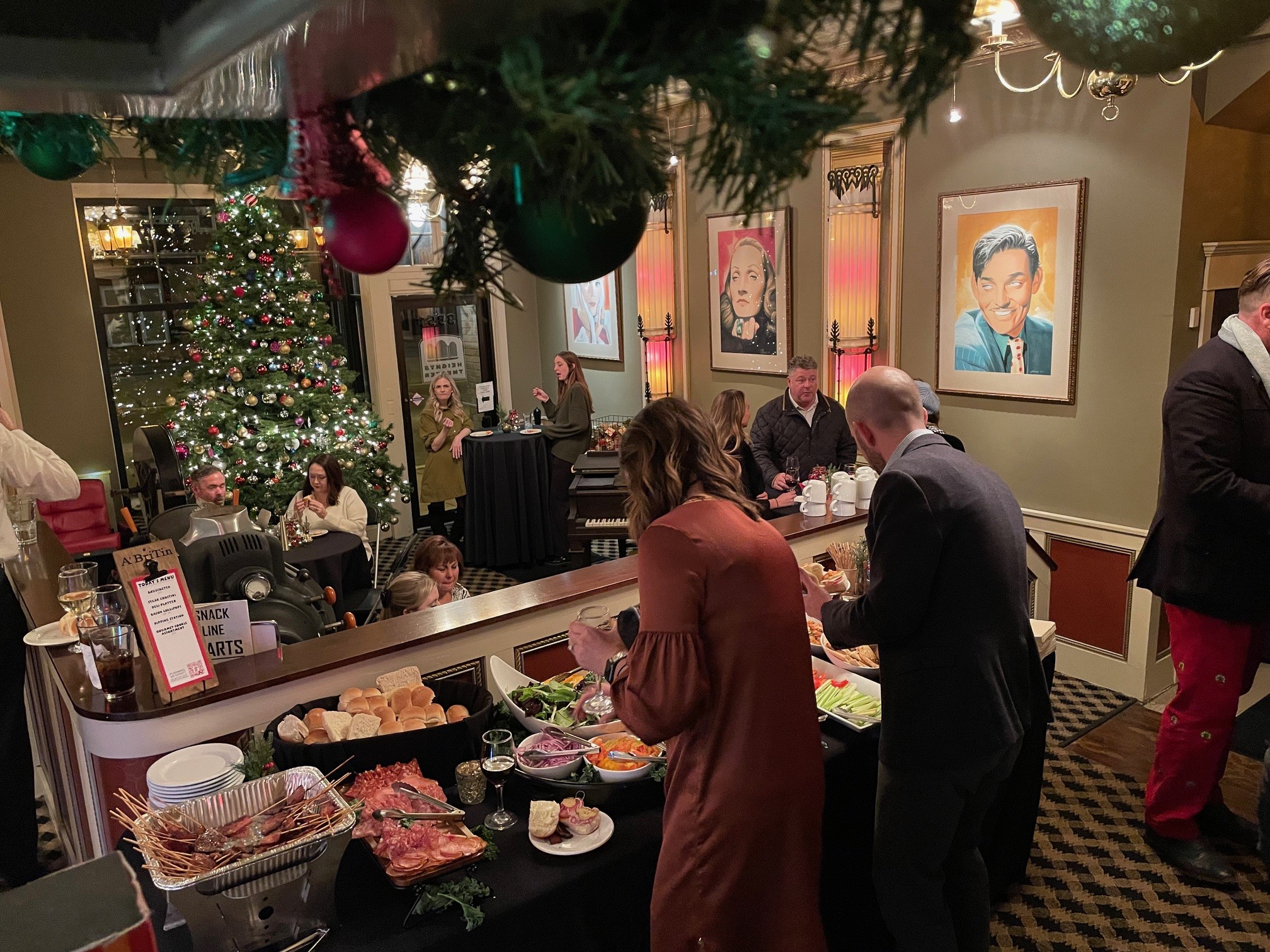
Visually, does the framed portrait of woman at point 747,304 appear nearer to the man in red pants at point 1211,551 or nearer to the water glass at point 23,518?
the man in red pants at point 1211,551

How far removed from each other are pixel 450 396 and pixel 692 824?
5.88 metres

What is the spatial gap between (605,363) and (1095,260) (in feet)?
14.8

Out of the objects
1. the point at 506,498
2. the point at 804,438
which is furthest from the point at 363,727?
the point at 506,498

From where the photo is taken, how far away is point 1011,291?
15.8 ft

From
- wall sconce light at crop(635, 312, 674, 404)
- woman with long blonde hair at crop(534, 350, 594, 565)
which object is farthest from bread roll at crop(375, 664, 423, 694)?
wall sconce light at crop(635, 312, 674, 404)

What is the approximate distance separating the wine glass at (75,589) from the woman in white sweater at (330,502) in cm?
208

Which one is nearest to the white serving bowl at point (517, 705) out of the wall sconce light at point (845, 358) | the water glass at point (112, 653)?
the water glass at point (112, 653)

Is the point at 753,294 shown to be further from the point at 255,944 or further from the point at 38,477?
the point at 255,944

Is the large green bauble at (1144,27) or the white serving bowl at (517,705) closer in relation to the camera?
the large green bauble at (1144,27)

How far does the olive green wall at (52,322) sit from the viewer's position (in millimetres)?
7094

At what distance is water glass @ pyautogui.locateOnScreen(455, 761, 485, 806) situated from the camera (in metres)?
2.04

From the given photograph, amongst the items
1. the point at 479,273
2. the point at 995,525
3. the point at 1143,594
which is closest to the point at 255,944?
the point at 479,273

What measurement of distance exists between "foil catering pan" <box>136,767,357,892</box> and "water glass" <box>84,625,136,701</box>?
1.75 ft

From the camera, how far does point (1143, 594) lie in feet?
14.8
